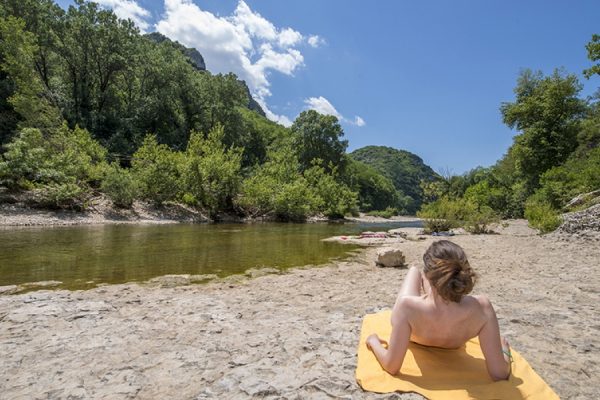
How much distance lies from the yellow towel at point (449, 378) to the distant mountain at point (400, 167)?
146 meters

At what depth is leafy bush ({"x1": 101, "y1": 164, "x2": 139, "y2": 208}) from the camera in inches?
1074

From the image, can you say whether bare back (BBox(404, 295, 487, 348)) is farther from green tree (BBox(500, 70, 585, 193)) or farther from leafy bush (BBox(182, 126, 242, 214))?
green tree (BBox(500, 70, 585, 193))

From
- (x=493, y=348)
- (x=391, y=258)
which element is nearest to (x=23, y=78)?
(x=391, y=258)

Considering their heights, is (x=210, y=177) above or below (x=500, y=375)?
above

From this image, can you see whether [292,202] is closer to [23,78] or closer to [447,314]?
[23,78]

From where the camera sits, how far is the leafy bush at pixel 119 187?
2728 centimetres

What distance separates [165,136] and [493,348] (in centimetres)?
5118

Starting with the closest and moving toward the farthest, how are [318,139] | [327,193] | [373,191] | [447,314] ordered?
1. [447,314]
2. [327,193]
3. [318,139]
4. [373,191]

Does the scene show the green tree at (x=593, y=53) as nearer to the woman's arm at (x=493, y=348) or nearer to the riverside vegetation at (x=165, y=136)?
the riverside vegetation at (x=165, y=136)

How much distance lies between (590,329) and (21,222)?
2568 cm

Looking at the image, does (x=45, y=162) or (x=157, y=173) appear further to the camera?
(x=157, y=173)

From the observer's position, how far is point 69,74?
42.6 metres

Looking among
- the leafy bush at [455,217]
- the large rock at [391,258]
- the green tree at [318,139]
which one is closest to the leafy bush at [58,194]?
the large rock at [391,258]

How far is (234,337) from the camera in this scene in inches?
168
